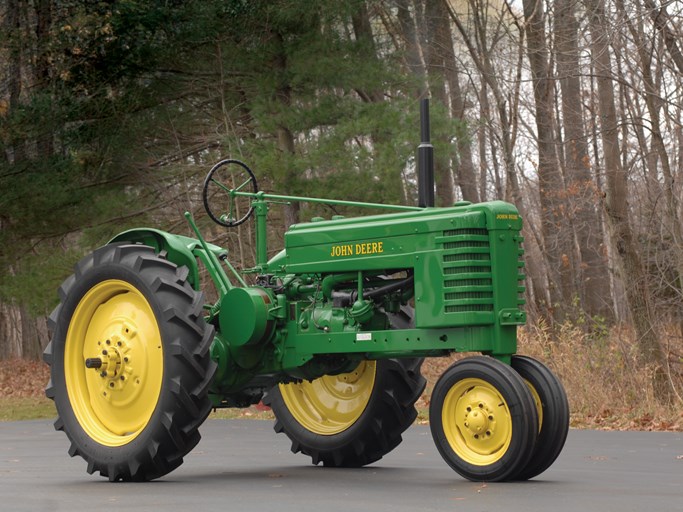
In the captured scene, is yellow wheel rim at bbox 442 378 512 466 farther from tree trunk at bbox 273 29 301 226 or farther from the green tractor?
tree trunk at bbox 273 29 301 226

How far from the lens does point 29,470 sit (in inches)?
406

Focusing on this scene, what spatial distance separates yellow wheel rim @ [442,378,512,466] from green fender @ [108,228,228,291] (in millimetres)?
2362

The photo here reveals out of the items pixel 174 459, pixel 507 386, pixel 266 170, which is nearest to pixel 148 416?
pixel 174 459

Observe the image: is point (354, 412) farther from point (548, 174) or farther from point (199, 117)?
point (548, 174)

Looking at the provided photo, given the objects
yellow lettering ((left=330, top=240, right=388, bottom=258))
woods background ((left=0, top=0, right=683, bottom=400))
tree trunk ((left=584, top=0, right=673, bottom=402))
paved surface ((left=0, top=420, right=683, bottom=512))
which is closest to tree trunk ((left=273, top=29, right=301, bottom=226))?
woods background ((left=0, top=0, right=683, bottom=400))

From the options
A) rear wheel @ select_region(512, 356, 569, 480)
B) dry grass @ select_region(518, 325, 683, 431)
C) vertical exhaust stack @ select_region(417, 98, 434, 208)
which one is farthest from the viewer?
dry grass @ select_region(518, 325, 683, 431)

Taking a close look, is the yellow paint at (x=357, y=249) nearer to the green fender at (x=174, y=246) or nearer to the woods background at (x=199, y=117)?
the green fender at (x=174, y=246)

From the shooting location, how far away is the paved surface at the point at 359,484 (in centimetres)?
704

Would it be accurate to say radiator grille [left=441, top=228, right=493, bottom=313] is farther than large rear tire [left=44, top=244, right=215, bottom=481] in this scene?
No

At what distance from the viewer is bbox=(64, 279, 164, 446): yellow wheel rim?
889 centimetres

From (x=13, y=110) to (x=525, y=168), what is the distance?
54.1ft

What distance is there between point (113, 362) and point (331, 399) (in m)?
1.92

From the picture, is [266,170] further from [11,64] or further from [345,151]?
[11,64]

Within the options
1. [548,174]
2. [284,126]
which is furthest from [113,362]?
[548,174]
